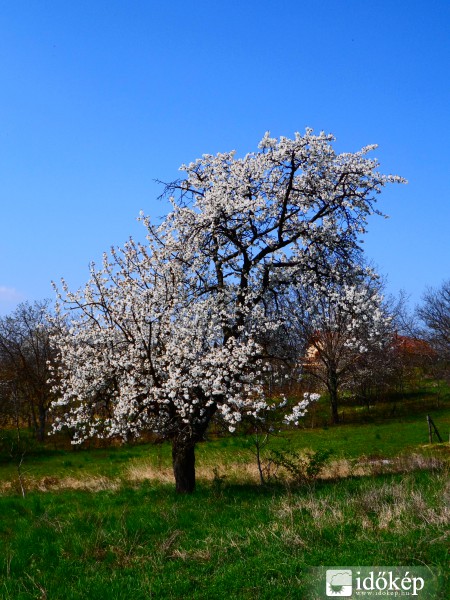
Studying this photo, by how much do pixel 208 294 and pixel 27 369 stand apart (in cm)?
2924

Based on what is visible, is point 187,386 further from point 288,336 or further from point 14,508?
point 14,508

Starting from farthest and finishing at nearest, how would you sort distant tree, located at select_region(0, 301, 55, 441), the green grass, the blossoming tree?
1. distant tree, located at select_region(0, 301, 55, 441)
2. the blossoming tree
3. the green grass

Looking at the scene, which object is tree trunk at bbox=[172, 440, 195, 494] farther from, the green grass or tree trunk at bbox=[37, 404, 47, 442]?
tree trunk at bbox=[37, 404, 47, 442]

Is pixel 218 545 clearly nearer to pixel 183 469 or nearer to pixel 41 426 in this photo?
pixel 183 469

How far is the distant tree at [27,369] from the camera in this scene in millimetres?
40125

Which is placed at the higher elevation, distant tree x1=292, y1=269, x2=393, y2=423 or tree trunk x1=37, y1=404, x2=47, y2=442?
distant tree x1=292, y1=269, x2=393, y2=423

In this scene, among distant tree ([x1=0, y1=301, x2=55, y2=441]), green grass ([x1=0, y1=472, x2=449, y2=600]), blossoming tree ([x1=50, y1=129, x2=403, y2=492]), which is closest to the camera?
green grass ([x1=0, y1=472, x2=449, y2=600])

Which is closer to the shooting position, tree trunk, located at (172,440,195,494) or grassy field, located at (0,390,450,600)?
grassy field, located at (0,390,450,600)

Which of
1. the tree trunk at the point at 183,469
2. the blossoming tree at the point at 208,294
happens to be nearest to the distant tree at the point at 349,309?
the blossoming tree at the point at 208,294

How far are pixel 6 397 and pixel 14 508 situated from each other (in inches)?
966

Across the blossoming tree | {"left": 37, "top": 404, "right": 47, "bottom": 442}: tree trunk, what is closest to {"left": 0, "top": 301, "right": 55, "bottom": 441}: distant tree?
{"left": 37, "top": 404, "right": 47, "bottom": 442}: tree trunk

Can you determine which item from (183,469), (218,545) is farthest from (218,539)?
(183,469)

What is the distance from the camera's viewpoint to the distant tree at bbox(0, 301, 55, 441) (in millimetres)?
40125

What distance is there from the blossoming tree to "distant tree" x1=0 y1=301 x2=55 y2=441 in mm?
23651
